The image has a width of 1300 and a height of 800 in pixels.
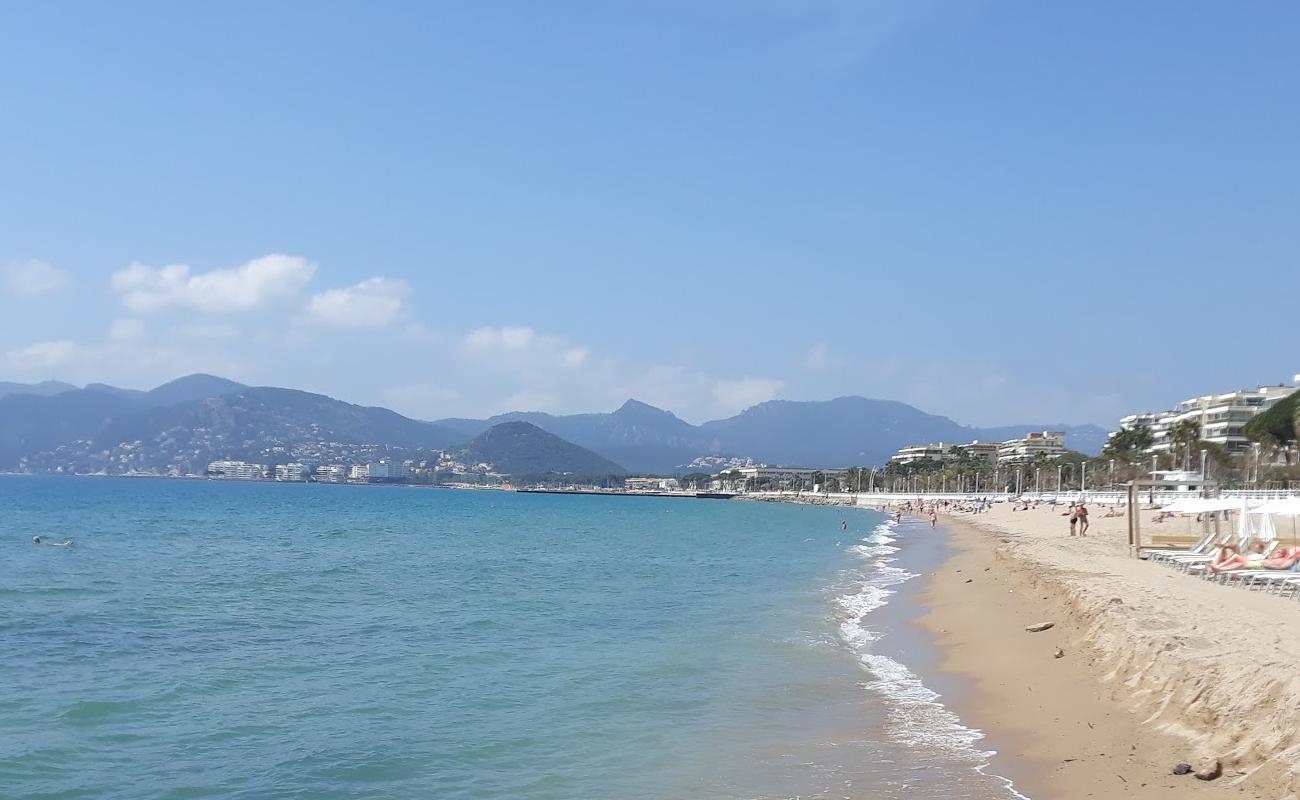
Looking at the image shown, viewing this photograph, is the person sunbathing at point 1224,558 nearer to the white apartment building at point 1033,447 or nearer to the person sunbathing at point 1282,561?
the person sunbathing at point 1282,561

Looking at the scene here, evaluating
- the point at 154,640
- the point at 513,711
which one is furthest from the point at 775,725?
the point at 154,640

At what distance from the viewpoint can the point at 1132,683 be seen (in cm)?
1148

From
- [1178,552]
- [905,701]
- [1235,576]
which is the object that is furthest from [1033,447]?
[905,701]

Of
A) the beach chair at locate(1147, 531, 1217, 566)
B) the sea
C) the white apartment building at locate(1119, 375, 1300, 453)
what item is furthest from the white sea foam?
the white apartment building at locate(1119, 375, 1300, 453)

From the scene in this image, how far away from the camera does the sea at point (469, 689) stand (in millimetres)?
9562

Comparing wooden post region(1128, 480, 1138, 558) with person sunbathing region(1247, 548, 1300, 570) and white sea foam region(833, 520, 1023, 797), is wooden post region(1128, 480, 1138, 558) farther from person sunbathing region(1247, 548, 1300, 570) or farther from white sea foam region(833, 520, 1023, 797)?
white sea foam region(833, 520, 1023, 797)

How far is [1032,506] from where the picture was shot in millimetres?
83188

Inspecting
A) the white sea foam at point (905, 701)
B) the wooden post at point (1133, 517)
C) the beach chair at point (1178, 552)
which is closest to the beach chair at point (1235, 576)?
the beach chair at point (1178, 552)

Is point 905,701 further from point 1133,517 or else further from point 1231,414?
point 1231,414

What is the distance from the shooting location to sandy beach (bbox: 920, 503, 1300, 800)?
27.4 feet

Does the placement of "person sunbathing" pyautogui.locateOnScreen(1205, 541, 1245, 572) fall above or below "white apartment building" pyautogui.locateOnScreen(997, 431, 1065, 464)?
below

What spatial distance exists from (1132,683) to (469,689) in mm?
8115

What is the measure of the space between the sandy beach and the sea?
610 millimetres

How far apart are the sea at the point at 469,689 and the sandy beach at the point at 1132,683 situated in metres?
0.61
